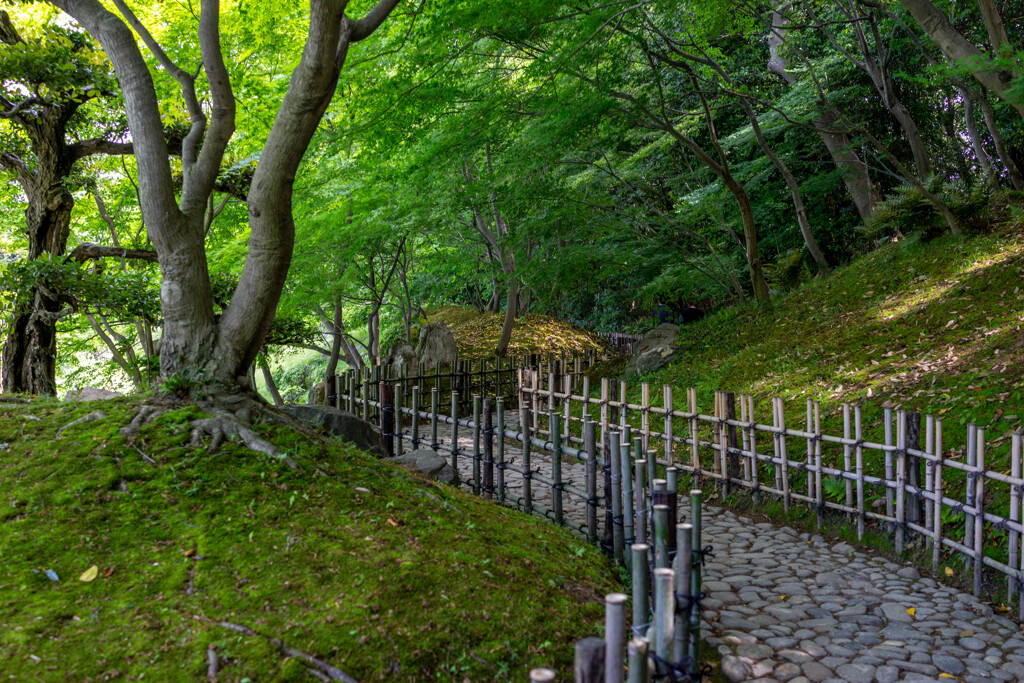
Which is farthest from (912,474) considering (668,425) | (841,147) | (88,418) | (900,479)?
(841,147)

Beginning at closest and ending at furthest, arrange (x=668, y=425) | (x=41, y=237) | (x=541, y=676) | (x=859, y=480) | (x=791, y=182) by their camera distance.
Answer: (x=541, y=676) < (x=859, y=480) < (x=668, y=425) < (x=41, y=237) < (x=791, y=182)

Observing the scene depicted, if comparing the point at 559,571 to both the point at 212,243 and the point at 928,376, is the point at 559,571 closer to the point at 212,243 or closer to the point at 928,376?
the point at 928,376

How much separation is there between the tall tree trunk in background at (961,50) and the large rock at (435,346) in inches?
408

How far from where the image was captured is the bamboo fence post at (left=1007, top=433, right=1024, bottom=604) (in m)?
4.06

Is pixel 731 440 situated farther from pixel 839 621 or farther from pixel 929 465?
pixel 839 621

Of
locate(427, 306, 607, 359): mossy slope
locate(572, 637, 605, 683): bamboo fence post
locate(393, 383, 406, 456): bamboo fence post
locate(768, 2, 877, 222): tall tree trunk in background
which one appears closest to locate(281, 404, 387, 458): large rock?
locate(393, 383, 406, 456): bamboo fence post

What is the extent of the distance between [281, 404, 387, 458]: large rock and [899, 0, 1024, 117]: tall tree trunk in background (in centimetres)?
670

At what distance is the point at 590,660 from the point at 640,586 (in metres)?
0.80

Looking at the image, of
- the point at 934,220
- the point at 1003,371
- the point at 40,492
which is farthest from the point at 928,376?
the point at 40,492

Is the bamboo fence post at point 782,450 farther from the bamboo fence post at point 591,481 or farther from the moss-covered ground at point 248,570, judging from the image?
the moss-covered ground at point 248,570

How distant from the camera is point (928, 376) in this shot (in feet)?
24.1

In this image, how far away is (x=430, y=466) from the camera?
6.47 meters

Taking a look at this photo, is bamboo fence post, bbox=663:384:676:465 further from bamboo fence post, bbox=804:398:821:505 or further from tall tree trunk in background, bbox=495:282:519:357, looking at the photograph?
tall tree trunk in background, bbox=495:282:519:357

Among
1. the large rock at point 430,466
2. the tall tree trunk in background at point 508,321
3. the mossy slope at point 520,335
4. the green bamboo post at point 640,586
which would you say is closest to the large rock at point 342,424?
the large rock at point 430,466
